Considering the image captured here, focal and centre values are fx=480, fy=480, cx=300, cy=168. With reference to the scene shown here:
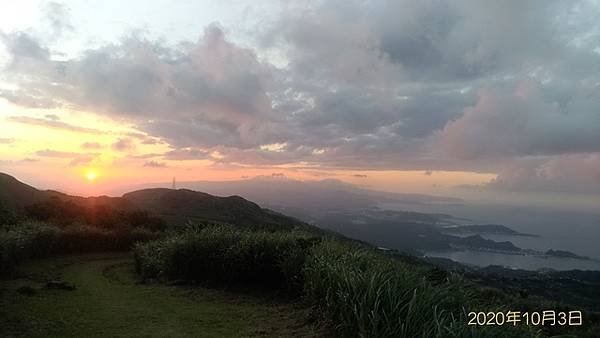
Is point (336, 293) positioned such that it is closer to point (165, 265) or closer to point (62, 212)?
point (165, 265)

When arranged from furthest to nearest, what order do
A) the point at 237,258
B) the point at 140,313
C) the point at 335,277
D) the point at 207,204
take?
the point at 207,204, the point at 237,258, the point at 140,313, the point at 335,277

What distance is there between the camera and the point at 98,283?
51.2 ft

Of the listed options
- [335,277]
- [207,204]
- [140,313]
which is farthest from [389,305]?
[207,204]

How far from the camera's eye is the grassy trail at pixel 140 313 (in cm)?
909

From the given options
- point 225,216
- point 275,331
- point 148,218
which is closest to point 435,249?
point 225,216

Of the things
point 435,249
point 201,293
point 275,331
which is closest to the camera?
point 275,331

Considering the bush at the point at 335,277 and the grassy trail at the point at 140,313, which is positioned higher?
the bush at the point at 335,277

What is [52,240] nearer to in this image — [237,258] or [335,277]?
[237,258]

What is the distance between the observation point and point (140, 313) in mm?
10578

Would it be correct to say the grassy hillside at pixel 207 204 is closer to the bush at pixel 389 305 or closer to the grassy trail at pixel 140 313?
the grassy trail at pixel 140 313

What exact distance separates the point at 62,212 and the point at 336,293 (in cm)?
3176

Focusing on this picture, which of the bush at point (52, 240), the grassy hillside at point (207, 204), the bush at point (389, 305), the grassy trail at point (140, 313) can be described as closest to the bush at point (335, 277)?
the bush at point (389, 305)

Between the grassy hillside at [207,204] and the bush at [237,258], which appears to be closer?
the bush at [237,258]

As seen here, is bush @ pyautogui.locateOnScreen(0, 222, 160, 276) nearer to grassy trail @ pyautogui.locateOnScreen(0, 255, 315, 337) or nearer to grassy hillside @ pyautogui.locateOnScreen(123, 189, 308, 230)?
grassy trail @ pyautogui.locateOnScreen(0, 255, 315, 337)
